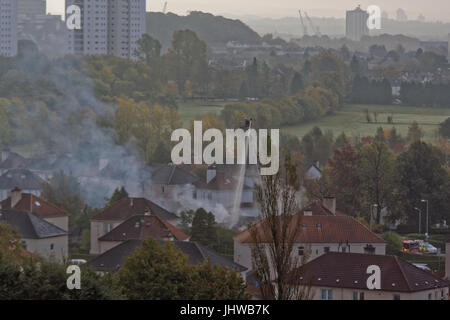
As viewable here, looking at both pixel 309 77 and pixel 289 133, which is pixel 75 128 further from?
pixel 309 77

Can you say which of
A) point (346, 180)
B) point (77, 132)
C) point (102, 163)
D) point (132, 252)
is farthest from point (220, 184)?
point (132, 252)

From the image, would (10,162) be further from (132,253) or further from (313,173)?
(132,253)

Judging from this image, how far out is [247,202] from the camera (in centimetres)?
5988

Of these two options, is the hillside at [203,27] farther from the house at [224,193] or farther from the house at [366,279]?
the house at [366,279]

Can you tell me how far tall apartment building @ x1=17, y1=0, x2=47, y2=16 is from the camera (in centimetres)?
17588

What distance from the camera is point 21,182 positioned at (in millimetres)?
64938

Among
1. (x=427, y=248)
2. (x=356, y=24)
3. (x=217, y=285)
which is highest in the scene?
(x=356, y=24)

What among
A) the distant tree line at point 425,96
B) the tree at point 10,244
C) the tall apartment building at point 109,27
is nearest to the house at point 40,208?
the tree at point 10,244

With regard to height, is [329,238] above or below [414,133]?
above

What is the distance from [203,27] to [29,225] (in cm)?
14457

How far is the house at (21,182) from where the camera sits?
2520 inches

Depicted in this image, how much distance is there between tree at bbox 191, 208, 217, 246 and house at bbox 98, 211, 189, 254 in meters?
1.40

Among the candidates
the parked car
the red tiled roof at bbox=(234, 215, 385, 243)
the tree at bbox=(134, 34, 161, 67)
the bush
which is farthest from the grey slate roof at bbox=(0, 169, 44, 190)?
the tree at bbox=(134, 34, 161, 67)
